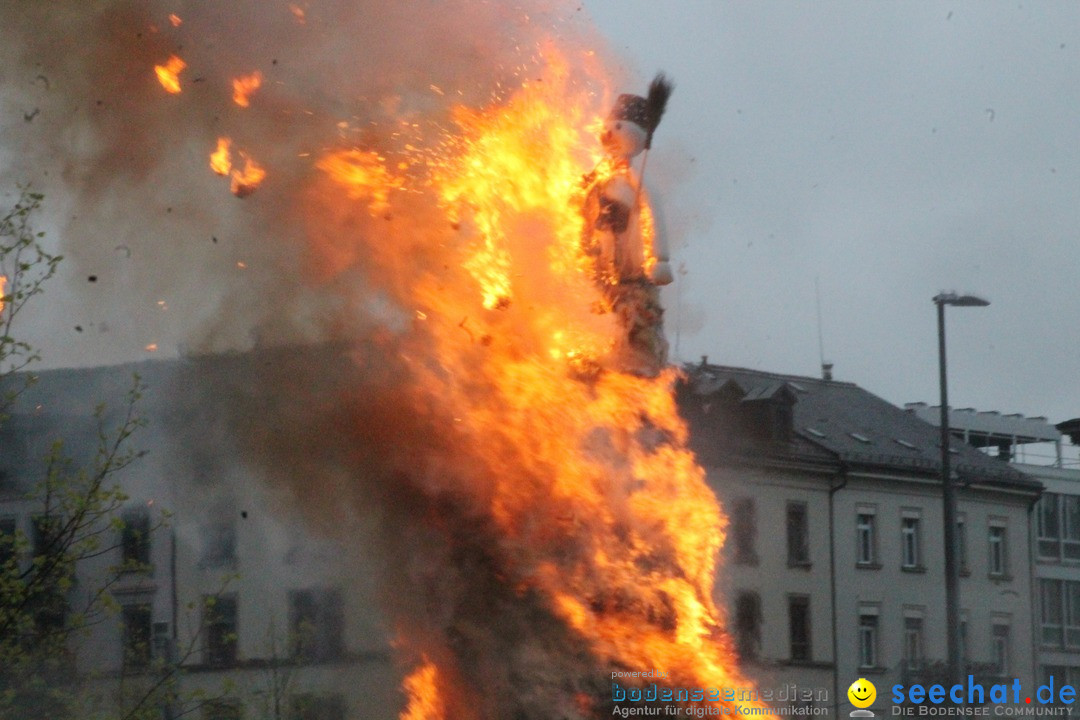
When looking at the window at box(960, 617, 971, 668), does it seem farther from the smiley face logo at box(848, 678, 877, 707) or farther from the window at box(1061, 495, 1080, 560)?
the window at box(1061, 495, 1080, 560)

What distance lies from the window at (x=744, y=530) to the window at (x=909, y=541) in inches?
237

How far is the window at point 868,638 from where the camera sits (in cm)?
3778

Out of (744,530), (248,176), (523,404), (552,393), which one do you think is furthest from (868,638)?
(248,176)

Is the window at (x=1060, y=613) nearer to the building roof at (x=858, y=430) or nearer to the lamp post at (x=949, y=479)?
the building roof at (x=858, y=430)

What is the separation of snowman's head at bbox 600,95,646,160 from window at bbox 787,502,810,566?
2342 cm

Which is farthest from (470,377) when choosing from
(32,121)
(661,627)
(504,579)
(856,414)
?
(856,414)

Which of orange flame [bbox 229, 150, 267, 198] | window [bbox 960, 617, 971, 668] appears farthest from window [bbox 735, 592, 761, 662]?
orange flame [bbox 229, 150, 267, 198]

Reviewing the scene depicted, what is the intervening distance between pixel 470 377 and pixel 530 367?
0.65 meters

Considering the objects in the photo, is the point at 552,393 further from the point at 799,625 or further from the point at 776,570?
the point at 799,625

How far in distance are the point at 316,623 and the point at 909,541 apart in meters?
21.8

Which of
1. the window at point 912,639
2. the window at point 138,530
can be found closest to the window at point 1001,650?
the window at point 912,639

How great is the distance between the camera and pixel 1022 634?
42.3 metres

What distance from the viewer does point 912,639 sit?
38.8 metres

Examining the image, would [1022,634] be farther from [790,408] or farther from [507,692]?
[507,692]
